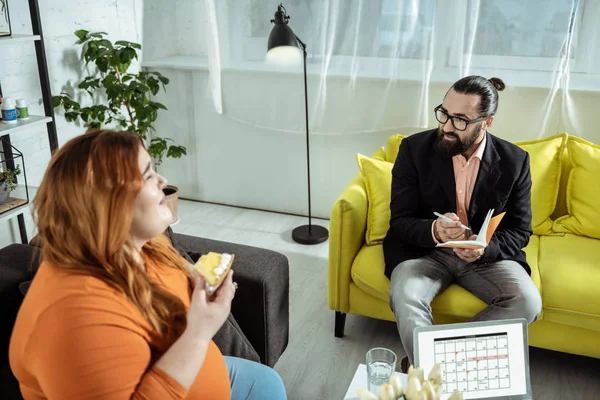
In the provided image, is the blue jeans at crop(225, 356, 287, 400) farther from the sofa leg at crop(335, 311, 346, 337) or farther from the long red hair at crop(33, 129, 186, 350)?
the sofa leg at crop(335, 311, 346, 337)

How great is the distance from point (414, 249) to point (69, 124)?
2050 millimetres

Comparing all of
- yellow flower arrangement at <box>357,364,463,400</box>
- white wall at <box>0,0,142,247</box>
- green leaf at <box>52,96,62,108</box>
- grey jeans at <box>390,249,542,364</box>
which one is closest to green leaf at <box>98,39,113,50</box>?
white wall at <box>0,0,142,247</box>

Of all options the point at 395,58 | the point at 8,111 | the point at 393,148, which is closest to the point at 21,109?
the point at 8,111

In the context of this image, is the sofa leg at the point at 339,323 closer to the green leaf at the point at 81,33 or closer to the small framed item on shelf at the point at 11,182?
the small framed item on shelf at the point at 11,182

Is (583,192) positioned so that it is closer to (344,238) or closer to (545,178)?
(545,178)

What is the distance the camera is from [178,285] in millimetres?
1296

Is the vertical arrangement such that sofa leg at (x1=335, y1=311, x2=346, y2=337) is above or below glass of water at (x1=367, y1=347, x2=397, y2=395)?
below

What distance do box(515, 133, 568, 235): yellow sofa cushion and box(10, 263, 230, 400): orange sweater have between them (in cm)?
174

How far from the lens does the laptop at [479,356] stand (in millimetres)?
1396

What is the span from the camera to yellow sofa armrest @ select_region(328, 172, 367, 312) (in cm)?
213

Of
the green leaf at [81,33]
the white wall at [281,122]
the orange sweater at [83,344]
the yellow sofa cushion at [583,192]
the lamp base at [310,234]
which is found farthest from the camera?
the lamp base at [310,234]

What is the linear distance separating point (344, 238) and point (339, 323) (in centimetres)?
39

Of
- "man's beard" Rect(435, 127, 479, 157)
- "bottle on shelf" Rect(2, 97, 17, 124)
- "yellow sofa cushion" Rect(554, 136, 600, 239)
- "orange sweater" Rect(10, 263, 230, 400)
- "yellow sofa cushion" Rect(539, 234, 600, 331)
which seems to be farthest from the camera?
"bottle on shelf" Rect(2, 97, 17, 124)

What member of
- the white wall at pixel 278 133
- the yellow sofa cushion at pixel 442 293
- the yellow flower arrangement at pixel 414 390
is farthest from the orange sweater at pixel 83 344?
the white wall at pixel 278 133
